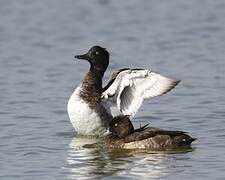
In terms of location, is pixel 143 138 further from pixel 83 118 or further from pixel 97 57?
pixel 97 57

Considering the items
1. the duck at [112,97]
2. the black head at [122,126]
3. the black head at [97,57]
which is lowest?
the black head at [122,126]

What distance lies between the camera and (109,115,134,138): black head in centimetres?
1249

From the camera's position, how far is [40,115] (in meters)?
14.3

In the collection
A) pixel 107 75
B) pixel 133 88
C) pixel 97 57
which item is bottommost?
pixel 133 88

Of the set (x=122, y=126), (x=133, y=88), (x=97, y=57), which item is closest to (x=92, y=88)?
(x=97, y=57)

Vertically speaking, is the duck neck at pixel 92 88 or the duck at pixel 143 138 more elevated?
the duck neck at pixel 92 88

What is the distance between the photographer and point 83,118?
508 inches

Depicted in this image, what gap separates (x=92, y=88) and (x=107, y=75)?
389 cm

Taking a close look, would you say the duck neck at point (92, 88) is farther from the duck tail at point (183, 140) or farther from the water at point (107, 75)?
the duck tail at point (183, 140)

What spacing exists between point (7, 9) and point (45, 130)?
32.5ft

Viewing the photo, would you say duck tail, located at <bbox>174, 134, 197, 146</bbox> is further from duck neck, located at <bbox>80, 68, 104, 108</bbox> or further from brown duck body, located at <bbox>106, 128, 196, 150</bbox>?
duck neck, located at <bbox>80, 68, 104, 108</bbox>

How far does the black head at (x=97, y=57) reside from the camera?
13.4 meters

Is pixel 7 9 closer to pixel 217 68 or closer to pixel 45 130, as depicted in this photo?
pixel 217 68

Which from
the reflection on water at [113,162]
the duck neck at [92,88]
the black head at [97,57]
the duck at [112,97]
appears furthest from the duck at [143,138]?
the black head at [97,57]
